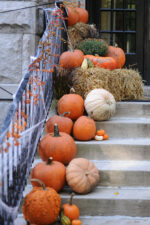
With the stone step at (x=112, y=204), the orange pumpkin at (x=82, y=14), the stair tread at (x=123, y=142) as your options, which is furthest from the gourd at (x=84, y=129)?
the orange pumpkin at (x=82, y=14)

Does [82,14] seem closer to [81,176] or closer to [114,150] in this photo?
[114,150]

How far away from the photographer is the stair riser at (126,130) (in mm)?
4098

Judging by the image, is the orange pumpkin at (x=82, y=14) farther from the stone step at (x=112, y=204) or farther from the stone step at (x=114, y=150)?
the stone step at (x=112, y=204)

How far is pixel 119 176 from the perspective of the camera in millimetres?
3467

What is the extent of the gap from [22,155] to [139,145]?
1.35 meters

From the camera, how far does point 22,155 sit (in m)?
3.16

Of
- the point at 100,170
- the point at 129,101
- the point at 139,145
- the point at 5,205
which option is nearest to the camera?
the point at 5,205

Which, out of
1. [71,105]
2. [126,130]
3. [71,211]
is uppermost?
[71,105]

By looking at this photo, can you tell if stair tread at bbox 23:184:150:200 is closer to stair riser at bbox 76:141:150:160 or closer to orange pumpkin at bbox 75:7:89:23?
stair riser at bbox 76:141:150:160

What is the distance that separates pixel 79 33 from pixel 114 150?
8.78 ft

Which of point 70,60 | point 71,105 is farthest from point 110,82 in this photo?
point 71,105

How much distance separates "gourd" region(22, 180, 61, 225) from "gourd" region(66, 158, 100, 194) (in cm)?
29

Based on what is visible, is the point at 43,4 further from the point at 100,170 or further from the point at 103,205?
the point at 103,205

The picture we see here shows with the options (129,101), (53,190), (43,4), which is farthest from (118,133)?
(43,4)
